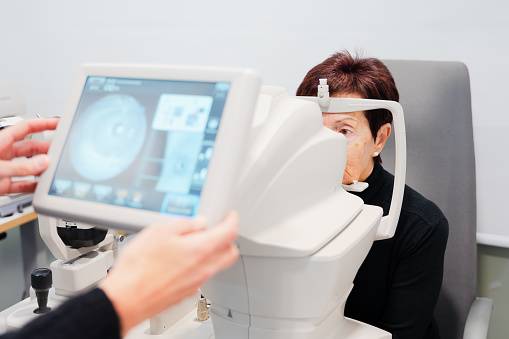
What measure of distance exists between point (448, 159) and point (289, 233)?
2.91 ft

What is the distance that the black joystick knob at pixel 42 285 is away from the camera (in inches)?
43.1

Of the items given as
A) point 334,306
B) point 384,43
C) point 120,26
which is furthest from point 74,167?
point 120,26

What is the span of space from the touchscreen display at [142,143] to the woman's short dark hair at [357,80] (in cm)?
65

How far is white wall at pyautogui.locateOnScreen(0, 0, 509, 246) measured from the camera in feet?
4.95

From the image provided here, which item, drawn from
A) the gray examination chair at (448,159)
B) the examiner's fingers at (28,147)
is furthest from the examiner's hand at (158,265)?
the gray examination chair at (448,159)

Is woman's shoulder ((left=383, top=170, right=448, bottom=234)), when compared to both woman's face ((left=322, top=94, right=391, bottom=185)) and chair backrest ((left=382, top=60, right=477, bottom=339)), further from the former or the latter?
chair backrest ((left=382, top=60, right=477, bottom=339))

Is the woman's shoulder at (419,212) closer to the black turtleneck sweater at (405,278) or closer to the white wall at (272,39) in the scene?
the black turtleneck sweater at (405,278)

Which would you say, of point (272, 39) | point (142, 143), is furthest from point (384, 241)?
point (272, 39)

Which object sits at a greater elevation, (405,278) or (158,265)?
(158,265)

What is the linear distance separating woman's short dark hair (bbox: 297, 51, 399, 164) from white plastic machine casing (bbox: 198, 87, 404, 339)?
1.48ft

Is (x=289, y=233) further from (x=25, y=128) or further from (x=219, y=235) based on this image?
(x=25, y=128)

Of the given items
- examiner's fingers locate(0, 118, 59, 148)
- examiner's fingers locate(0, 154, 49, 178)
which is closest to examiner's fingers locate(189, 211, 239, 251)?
examiner's fingers locate(0, 154, 49, 178)

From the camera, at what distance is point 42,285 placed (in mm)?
1104

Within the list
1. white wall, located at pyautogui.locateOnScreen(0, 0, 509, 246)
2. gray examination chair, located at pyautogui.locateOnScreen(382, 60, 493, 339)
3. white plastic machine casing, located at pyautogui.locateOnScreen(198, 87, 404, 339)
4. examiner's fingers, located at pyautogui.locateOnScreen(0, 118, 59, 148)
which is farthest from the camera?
white wall, located at pyautogui.locateOnScreen(0, 0, 509, 246)
